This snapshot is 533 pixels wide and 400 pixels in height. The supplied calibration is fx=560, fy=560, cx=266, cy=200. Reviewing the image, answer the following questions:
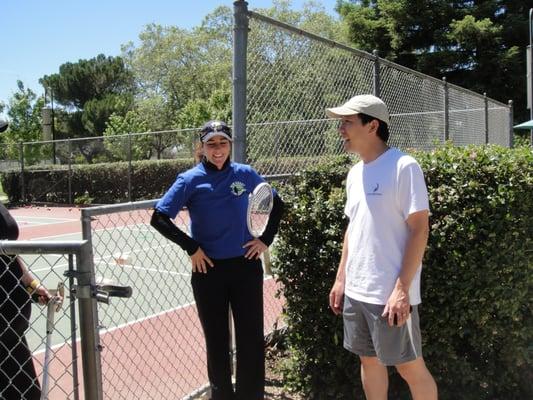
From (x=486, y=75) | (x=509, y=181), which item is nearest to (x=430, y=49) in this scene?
(x=486, y=75)

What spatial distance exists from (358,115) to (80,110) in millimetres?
60944

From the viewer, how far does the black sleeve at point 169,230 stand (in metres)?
3.09

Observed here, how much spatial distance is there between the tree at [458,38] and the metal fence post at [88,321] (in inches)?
1101

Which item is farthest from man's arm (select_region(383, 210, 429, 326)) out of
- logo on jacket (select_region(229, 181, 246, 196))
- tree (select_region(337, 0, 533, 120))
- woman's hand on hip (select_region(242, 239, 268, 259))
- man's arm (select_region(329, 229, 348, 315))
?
tree (select_region(337, 0, 533, 120))

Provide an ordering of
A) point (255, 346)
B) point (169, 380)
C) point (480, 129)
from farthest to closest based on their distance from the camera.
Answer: point (480, 129) → point (169, 380) → point (255, 346)

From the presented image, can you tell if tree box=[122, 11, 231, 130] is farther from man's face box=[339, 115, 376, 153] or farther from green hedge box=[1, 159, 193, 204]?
Answer: man's face box=[339, 115, 376, 153]

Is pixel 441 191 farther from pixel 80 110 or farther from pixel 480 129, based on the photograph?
pixel 80 110

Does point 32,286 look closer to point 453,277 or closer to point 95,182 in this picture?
point 453,277

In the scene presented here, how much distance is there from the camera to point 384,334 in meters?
2.75

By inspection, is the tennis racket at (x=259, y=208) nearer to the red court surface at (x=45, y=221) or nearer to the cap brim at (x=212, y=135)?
the cap brim at (x=212, y=135)

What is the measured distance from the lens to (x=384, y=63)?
19.0 feet

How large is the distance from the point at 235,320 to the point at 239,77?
163 centimetres

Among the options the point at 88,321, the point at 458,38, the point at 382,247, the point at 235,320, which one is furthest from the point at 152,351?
Result: the point at 458,38

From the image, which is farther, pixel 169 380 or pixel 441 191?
pixel 169 380
